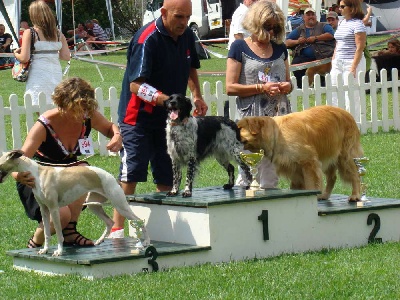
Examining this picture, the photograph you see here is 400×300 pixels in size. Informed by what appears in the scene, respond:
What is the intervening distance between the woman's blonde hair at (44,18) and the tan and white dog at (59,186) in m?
5.58

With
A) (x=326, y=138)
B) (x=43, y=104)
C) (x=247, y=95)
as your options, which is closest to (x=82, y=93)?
(x=247, y=95)

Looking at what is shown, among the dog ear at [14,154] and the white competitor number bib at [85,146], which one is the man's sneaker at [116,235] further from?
the dog ear at [14,154]

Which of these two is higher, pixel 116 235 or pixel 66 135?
pixel 66 135

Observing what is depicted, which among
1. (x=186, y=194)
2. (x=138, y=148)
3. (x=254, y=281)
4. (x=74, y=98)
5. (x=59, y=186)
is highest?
(x=74, y=98)

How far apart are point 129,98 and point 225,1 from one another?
3119cm

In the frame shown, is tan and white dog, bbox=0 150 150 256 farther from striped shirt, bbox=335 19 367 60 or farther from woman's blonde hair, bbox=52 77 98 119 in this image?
striped shirt, bbox=335 19 367 60

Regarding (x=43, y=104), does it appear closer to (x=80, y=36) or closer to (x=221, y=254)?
(x=221, y=254)

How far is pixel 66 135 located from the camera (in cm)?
623

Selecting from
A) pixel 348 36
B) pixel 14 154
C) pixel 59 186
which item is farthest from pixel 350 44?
pixel 14 154

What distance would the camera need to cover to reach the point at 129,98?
A: 21.8 ft

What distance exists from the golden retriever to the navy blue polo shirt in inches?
22.8

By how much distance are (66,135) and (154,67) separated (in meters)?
0.85

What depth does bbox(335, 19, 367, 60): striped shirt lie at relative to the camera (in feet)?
43.3

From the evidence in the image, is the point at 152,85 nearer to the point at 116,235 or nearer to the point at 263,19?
the point at 263,19
